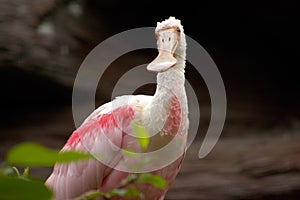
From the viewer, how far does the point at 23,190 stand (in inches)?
14.0

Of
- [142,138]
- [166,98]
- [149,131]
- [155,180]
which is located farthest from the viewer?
[166,98]

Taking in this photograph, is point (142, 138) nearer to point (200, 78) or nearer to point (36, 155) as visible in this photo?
point (36, 155)

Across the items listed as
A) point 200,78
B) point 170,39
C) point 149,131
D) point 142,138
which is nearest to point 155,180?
point 142,138

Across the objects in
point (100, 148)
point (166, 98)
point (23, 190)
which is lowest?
point (23, 190)

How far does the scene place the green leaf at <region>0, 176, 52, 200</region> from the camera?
0.35 metres

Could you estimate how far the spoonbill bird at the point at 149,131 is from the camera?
2.54 meters

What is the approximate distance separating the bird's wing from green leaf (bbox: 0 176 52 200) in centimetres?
216

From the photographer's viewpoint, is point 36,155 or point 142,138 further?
point 142,138

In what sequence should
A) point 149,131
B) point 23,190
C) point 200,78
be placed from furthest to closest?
point 200,78, point 149,131, point 23,190

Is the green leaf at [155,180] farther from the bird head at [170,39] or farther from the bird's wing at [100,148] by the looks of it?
the bird's wing at [100,148]

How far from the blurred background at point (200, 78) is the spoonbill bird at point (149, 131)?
108 centimetres

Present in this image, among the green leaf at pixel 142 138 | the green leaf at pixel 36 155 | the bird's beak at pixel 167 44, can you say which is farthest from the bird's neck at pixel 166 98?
the green leaf at pixel 36 155

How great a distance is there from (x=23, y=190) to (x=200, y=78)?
426 cm

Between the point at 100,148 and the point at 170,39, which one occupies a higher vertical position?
the point at 170,39
